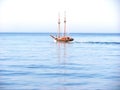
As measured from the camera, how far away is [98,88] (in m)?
12.9

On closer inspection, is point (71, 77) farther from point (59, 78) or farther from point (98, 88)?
point (98, 88)

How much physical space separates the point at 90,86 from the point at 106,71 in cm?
504

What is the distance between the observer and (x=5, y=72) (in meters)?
17.6

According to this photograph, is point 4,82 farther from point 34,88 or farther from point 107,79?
point 107,79

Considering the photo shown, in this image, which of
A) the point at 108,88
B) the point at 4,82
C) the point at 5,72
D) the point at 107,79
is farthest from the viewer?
the point at 5,72

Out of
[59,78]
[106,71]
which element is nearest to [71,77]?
[59,78]

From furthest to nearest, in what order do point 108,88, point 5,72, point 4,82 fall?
point 5,72, point 4,82, point 108,88

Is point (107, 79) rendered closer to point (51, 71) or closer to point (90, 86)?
point (90, 86)

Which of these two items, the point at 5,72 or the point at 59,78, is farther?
the point at 5,72

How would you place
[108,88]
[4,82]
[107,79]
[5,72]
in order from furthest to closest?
[5,72] < [107,79] < [4,82] < [108,88]

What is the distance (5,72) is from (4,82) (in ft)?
11.4

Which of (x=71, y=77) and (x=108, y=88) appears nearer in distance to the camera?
(x=108, y=88)

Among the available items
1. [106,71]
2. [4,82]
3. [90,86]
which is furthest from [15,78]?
[106,71]

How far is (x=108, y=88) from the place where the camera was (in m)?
12.8
